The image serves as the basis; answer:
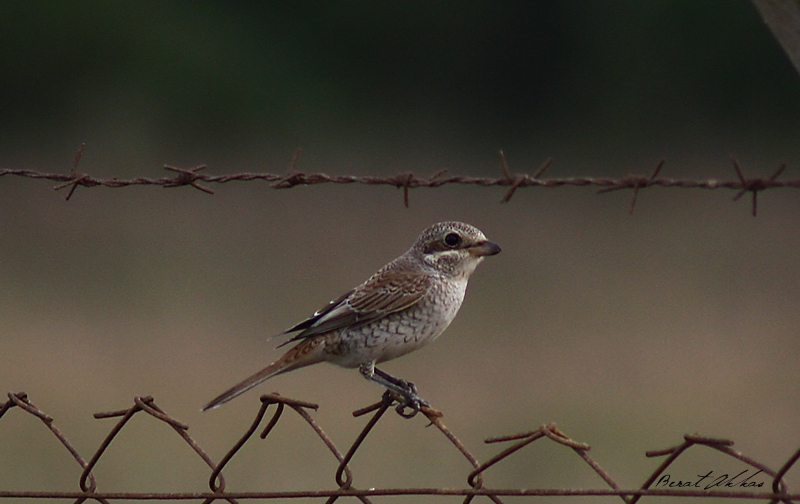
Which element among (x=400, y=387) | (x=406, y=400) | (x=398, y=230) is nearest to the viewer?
(x=406, y=400)

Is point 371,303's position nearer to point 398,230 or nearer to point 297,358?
point 297,358

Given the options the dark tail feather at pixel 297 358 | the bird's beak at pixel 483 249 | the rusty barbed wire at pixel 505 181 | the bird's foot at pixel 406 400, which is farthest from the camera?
the bird's beak at pixel 483 249

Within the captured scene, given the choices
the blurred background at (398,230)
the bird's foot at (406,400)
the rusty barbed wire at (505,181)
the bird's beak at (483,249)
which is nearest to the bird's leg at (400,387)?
the bird's foot at (406,400)

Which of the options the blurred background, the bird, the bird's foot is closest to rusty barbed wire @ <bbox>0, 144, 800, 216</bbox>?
the bird's foot

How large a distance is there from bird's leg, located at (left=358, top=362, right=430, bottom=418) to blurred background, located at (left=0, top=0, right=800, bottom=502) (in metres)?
4.01

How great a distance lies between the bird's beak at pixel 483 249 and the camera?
399cm

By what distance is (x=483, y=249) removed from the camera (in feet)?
13.4

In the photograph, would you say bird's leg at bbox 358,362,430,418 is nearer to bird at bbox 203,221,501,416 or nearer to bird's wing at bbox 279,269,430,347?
A: bird at bbox 203,221,501,416

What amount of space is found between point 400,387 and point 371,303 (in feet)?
1.14
